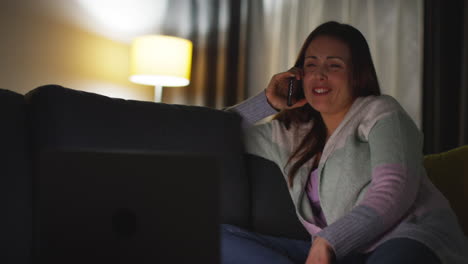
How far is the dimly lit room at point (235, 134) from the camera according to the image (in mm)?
453

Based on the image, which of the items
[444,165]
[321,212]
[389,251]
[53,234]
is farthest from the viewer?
[444,165]

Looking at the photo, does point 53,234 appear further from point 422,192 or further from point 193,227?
point 422,192

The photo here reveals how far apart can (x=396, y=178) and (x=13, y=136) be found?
840 mm

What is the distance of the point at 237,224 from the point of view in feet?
4.38

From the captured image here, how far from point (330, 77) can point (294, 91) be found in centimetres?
24

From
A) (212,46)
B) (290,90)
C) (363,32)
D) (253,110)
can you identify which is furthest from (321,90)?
(212,46)

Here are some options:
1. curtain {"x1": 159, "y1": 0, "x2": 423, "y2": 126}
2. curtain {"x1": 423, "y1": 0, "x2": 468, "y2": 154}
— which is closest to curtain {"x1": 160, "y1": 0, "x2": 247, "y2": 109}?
curtain {"x1": 159, "y1": 0, "x2": 423, "y2": 126}

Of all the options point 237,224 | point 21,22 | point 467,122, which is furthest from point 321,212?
point 21,22

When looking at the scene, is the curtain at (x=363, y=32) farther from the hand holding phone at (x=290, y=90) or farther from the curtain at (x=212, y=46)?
the hand holding phone at (x=290, y=90)

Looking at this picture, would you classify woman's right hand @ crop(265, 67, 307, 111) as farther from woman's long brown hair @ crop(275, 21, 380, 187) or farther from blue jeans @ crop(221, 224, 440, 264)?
blue jeans @ crop(221, 224, 440, 264)

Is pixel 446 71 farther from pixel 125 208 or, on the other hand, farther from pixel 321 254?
pixel 125 208

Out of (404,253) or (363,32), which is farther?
(363,32)

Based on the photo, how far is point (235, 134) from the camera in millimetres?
1413

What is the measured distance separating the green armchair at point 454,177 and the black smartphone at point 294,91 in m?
0.50
